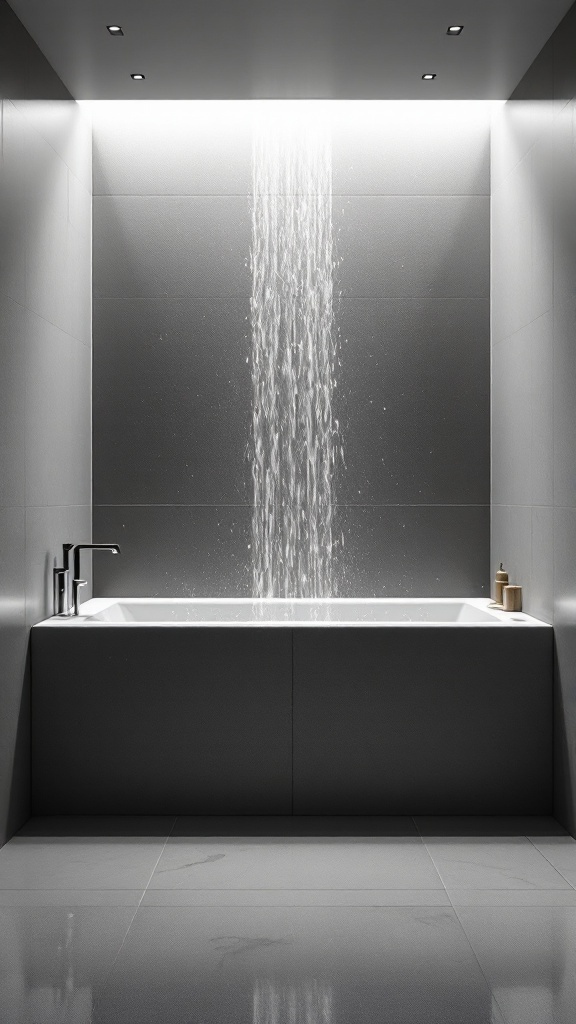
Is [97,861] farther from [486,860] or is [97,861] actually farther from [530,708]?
[530,708]

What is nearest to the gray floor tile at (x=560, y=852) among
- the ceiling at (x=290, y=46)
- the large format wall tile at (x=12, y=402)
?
the large format wall tile at (x=12, y=402)

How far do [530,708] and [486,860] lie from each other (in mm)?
632

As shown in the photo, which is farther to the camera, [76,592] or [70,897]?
[76,592]

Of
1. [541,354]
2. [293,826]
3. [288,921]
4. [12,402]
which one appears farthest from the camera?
[541,354]

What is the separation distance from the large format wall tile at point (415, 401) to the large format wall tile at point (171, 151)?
0.85 metres

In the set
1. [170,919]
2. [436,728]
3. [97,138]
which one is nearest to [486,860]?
[436,728]

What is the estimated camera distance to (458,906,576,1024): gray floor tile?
2145 mm

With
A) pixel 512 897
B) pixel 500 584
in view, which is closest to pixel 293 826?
→ pixel 512 897

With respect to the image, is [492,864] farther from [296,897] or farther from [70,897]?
[70,897]

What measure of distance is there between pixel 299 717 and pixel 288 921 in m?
0.96

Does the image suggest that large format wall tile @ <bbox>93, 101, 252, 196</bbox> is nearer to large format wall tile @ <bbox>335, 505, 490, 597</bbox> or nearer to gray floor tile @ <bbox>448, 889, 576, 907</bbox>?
large format wall tile @ <bbox>335, 505, 490, 597</bbox>

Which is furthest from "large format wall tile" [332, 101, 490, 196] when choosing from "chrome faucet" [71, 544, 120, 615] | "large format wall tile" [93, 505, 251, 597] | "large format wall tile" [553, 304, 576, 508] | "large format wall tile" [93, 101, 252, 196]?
"chrome faucet" [71, 544, 120, 615]

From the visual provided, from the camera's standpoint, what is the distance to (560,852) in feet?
10.3

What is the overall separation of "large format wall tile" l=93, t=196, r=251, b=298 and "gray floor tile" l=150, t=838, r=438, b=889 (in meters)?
2.39
